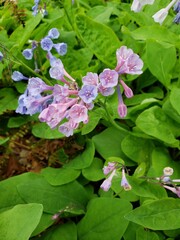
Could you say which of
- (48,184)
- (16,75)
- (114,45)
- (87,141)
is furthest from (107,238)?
(114,45)

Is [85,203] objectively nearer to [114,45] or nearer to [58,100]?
[58,100]

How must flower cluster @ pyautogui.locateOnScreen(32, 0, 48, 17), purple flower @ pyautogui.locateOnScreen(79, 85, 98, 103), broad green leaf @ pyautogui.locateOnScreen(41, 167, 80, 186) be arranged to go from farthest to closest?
flower cluster @ pyautogui.locateOnScreen(32, 0, 48, 17), broad green leaf @ pyautogui.locateOnScreen(41, 167, 80, 186), purple flower @ pyautogui.locateOnScreen(79, 85, 98, 103)

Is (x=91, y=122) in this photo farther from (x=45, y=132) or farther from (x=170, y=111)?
(x=170, y=111)

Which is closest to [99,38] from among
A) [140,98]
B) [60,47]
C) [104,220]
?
[60,47]

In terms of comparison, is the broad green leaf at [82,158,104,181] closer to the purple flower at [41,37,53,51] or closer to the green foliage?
the green foliage

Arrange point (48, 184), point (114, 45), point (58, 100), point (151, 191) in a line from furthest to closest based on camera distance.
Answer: point (114, 45)
point (48, 184)
point (151, 191)
point (58, 100)

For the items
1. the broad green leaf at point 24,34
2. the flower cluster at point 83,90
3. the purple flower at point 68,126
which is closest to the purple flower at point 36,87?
the flower cluster at point 83,90

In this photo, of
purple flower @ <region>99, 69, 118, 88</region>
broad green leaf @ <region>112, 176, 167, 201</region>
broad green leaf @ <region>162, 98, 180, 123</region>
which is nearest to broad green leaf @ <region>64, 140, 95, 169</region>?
broad green leaf @ <region>112, 176, 167, 201</region>
